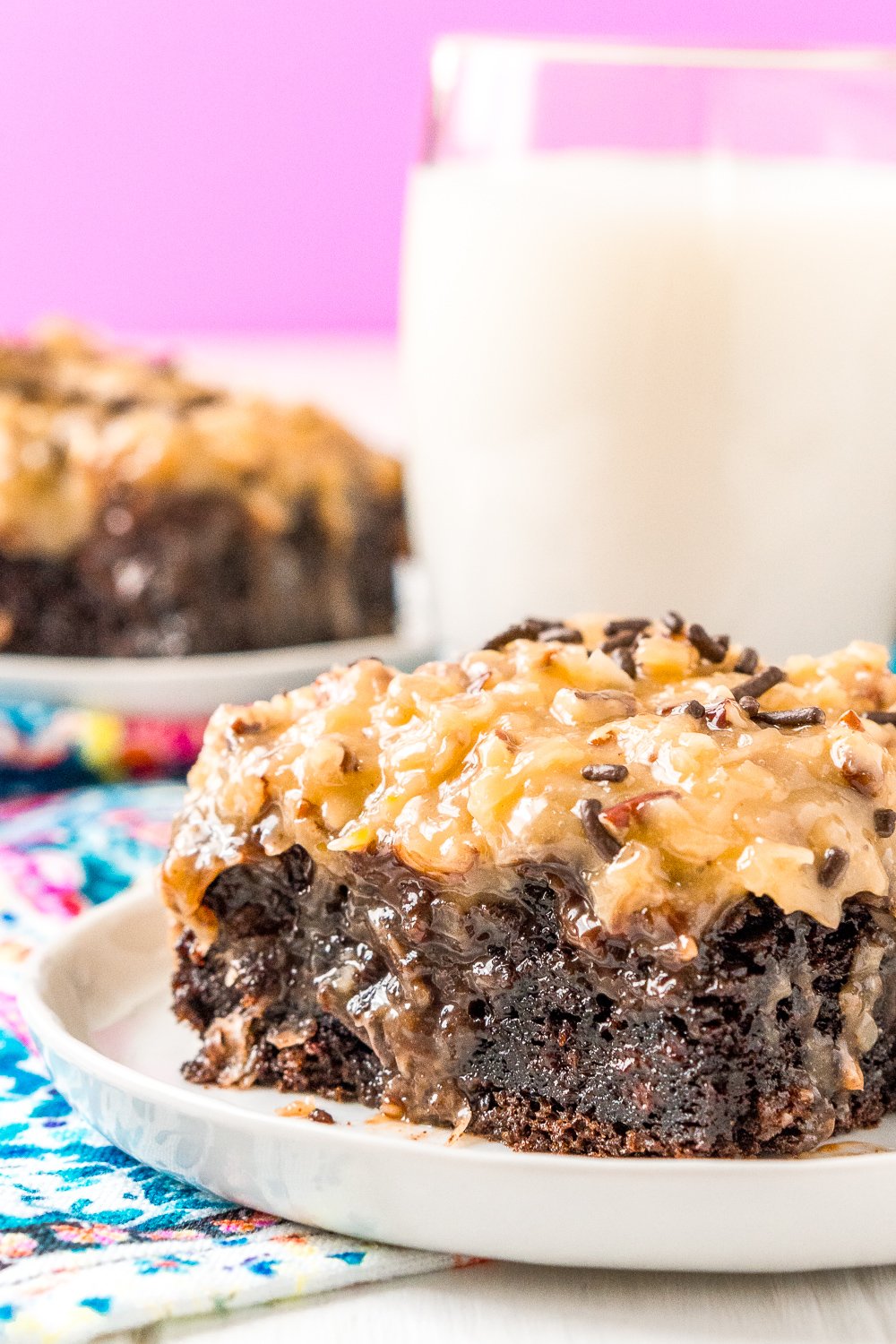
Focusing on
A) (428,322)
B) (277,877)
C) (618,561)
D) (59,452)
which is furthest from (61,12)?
(277,877)

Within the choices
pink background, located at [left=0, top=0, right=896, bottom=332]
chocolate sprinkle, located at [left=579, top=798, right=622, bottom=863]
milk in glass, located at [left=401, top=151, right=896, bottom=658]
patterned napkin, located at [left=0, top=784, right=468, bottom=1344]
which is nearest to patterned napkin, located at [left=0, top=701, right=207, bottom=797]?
milk in glass, located at [left=401, top=151, right=896, bottom=658]

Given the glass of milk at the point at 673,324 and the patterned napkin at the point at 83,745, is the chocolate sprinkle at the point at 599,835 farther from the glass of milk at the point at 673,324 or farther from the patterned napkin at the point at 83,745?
the patterned napkin at the point at 83,745

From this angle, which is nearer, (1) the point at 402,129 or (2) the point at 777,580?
(2) the point at 777,580

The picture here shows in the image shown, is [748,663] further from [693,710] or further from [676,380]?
[676,380]

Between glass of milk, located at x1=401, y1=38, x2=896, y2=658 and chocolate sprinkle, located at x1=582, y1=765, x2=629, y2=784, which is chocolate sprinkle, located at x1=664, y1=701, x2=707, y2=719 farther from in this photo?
glass of milk, located at x1=401, y1=38, x2=896, y2=658

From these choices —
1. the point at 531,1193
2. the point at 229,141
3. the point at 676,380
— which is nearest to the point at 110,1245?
the point at 531,1193

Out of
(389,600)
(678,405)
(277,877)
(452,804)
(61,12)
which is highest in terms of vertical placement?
(61,12)

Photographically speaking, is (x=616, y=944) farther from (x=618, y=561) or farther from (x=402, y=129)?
(x=402, y=129)
